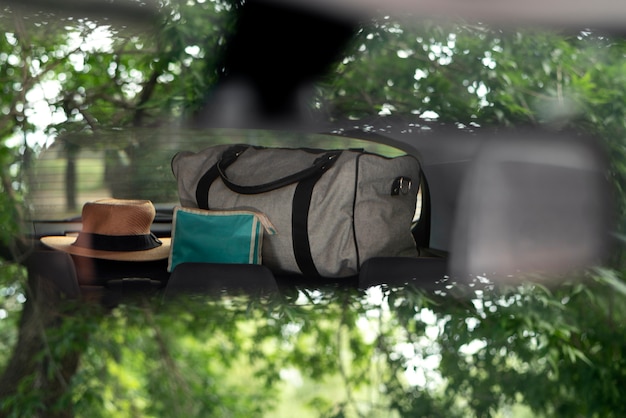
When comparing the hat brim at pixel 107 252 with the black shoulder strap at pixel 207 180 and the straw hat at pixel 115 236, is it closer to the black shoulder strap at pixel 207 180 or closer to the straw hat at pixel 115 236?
the straw hat at pixel 115 236

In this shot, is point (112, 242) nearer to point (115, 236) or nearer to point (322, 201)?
point (115, 236)

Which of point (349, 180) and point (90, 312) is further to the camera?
point (90, 312)

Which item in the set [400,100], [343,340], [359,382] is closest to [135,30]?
[400,100]

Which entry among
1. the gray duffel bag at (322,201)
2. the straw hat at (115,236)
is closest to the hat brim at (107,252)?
the straw hat at (115,236)

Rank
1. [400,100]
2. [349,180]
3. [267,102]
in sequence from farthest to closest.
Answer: [400,100], [267,102], [349,180]

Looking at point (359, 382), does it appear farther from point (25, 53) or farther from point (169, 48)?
point (25, 53)

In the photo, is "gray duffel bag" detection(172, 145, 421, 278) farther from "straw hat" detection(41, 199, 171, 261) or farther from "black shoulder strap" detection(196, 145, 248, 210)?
"straw hat" detection(41, 199, 171, 261)

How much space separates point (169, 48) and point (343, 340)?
888mm

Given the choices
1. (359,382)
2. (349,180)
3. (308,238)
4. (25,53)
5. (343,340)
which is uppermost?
(25,53)

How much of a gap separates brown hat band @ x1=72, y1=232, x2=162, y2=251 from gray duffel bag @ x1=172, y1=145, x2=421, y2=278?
0.15 meters

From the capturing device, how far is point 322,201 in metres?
1.41

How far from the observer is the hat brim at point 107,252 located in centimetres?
152

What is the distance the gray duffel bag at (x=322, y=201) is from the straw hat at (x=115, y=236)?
14 cm

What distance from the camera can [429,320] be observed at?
1.79 metres
